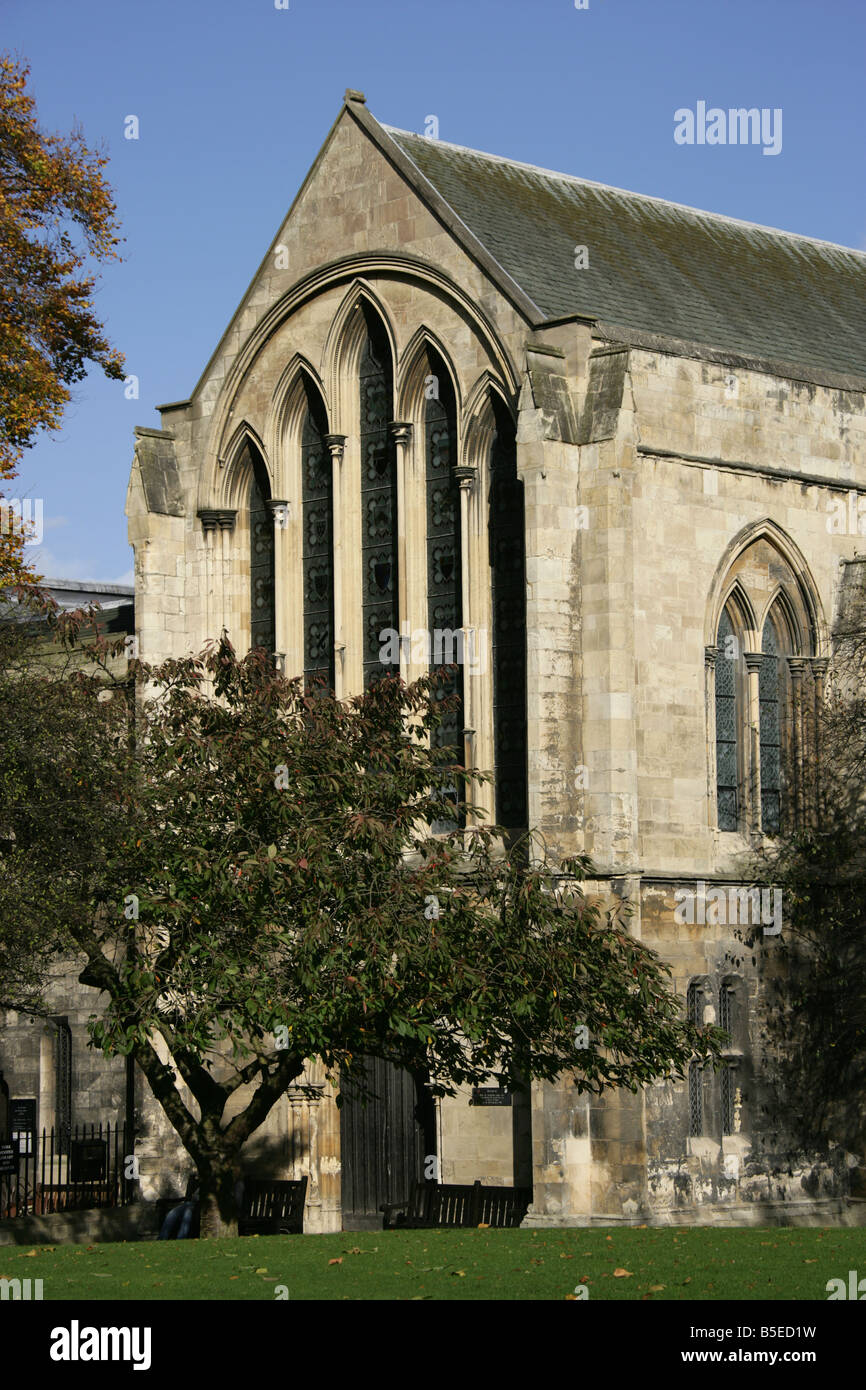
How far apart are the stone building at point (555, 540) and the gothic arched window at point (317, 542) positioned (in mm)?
56

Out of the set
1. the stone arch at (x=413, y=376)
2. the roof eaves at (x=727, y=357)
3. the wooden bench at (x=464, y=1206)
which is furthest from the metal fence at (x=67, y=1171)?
the roof eaves at (x=727, y=357)

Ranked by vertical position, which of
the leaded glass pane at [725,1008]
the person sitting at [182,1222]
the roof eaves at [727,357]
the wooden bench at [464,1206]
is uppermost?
the roof eaves at [727,357]

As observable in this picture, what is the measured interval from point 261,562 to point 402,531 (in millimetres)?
3338

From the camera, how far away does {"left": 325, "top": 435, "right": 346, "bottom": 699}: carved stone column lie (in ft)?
94.6

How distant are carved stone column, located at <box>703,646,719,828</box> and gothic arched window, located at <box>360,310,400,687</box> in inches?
167

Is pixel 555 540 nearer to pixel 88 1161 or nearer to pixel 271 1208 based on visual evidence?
pixel 271 1208

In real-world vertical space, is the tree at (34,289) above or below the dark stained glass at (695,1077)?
above

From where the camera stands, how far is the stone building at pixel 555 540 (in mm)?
25297

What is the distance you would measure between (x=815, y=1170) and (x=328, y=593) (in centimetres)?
1010

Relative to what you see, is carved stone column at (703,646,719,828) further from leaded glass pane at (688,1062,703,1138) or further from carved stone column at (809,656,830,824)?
leaded glass pane at (688,1062,703,1138)

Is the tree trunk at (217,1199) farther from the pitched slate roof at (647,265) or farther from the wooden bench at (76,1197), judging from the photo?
the pitched slate roof at (647,265)

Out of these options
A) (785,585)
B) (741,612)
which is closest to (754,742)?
(741,612)
